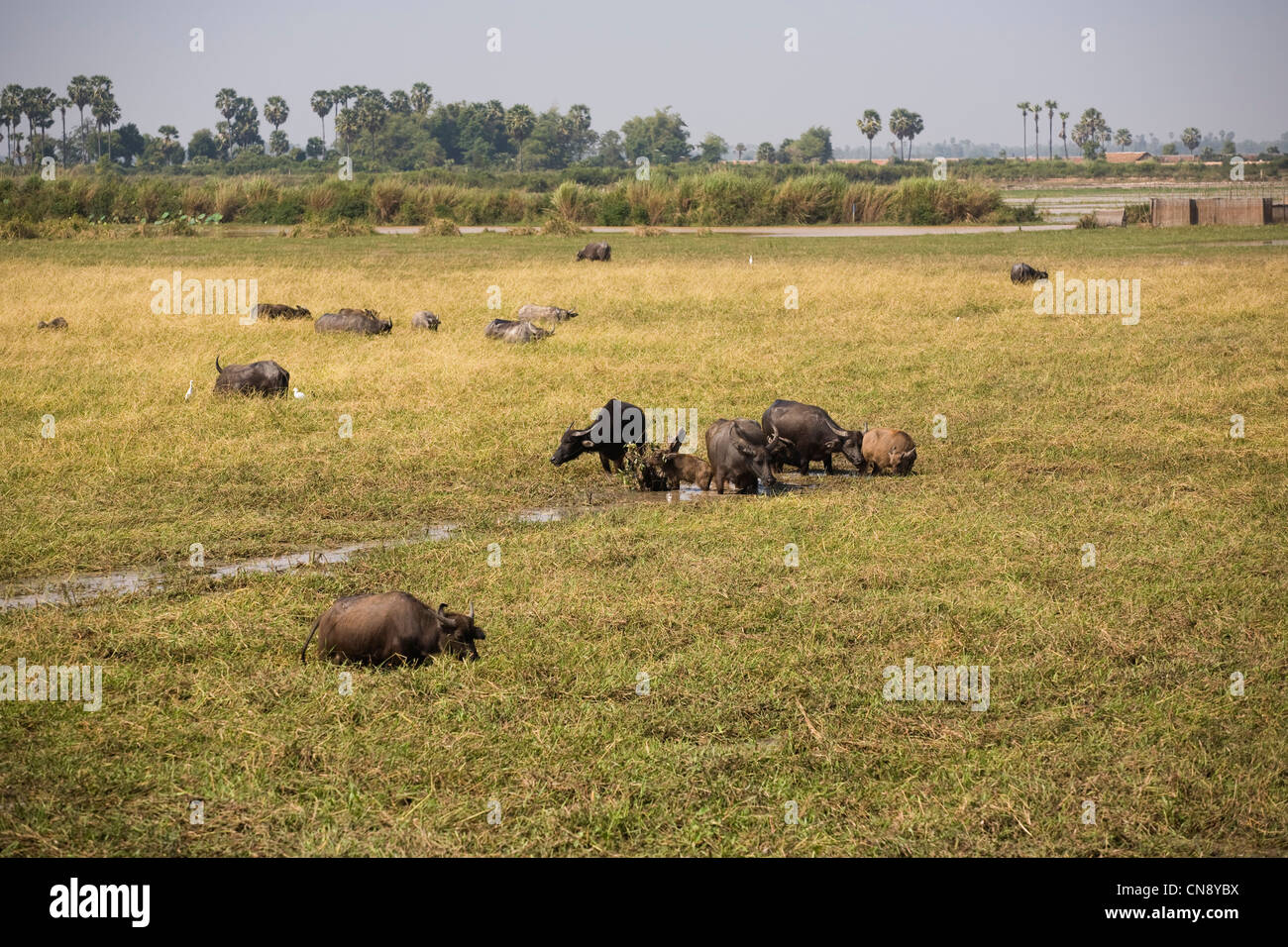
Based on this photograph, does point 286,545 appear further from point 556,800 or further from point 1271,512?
point 1271,512

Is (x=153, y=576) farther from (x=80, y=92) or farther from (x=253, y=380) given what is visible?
(x=80, y=92)

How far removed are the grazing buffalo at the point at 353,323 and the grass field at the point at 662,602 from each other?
953mm

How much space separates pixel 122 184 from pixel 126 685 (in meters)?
54.7

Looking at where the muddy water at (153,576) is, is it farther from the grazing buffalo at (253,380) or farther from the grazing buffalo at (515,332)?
the grazing buffalo at (515,332)

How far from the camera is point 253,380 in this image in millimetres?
15297

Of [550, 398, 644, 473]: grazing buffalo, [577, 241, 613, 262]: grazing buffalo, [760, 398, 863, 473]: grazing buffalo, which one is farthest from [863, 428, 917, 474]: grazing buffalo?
[577, 241, 613, 262]: grazing buffalo

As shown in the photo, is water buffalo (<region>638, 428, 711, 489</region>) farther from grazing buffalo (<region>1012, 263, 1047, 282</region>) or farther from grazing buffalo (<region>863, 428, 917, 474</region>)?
grazing buffalo (<region>1012, 263, 1047, 282</region>)

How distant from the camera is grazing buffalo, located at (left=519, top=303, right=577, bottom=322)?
21.3m

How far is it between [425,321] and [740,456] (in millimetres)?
10478

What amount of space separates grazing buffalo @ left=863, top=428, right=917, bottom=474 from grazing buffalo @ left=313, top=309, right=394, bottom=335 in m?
10.4

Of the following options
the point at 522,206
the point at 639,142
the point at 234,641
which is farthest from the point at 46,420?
the point at 639,142

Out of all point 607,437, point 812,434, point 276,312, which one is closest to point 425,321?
point 276,312

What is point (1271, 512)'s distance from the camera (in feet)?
34.5

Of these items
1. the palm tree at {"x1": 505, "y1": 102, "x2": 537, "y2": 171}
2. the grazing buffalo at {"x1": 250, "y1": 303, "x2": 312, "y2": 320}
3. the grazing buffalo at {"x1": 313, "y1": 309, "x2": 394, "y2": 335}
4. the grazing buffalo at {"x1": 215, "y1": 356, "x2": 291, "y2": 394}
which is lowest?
the grazing buffalo at {"x1": 215, "y1": 356, "x2": 291, "y2": 394}
